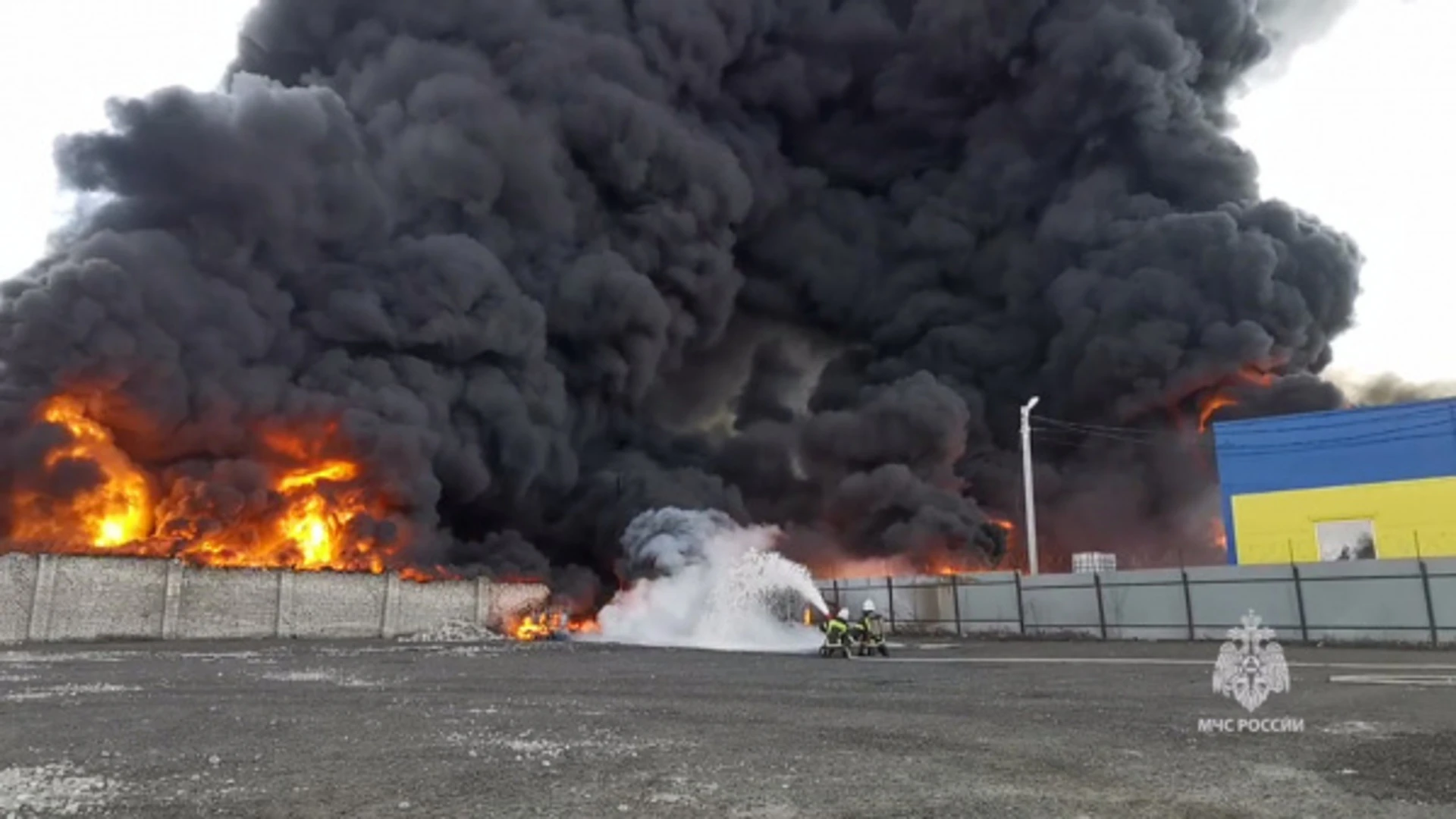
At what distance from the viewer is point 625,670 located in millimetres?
18781

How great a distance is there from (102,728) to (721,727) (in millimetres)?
6471

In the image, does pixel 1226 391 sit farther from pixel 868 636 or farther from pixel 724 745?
pixel 724 745

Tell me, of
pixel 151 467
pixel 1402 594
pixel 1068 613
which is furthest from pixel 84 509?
pixel 1402 594

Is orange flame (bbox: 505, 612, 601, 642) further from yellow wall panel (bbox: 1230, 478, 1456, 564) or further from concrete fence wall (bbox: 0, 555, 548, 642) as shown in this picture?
yellow wall panel (bbox: 1230, 478, 1456, 564)

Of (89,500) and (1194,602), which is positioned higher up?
(89,500)

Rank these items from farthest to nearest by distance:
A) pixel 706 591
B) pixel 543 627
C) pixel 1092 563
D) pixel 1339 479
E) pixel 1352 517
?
pixel 543 627 → pixel 706 591 → pixel 1092 563 → pixel 1339 479 → pixel 1352 517

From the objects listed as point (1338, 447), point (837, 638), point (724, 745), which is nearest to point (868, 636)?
point (837, 638)

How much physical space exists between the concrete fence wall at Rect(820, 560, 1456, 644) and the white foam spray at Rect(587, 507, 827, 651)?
411 centimetres

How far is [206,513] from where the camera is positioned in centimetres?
3828

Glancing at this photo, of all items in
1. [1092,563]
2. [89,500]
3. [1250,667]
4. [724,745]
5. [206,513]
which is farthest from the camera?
[206,513]

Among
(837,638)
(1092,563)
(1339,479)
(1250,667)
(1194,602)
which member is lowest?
(1250,667)

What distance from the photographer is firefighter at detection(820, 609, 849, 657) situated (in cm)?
2261

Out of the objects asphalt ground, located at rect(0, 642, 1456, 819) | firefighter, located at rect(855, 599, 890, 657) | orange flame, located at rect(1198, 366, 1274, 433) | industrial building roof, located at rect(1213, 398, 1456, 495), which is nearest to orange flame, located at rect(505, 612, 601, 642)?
firefighter, located at rect(855, 599, 890, 657)

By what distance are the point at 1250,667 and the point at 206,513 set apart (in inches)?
1395
